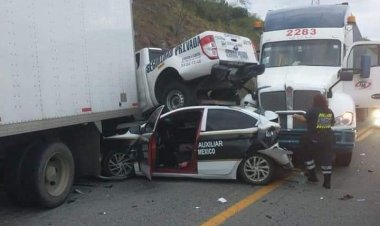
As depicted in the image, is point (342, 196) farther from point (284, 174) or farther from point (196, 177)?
point (196, 177)

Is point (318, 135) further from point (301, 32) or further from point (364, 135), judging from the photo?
point (364, 135)

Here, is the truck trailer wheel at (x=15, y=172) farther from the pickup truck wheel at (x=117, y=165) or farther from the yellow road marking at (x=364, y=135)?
the yellow road marking at (x=364, y=135)

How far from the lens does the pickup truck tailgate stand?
395 inches

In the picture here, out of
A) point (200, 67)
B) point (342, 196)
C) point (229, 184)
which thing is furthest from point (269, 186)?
point (200, 67)

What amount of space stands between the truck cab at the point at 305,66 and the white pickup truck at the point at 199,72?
677 millimetres

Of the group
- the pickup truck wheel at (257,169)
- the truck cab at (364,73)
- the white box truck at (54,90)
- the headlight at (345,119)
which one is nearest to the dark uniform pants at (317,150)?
the pickup truck wheel at (257,169)

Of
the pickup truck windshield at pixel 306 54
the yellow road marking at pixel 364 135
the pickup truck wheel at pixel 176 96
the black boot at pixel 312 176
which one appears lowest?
the yellow road marking at pixel 364 135

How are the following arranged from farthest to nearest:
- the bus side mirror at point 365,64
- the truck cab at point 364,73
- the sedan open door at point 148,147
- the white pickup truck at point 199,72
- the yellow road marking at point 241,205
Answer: the truck cab at point 364,73 → the bus side mirror at point 365,64 → the white pickup truck at point 199,72 → the sedan open door at point 148,147 → the yellow road marking at point 241,205

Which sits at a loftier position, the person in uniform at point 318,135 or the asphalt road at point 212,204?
the person in uniform at point 318,135

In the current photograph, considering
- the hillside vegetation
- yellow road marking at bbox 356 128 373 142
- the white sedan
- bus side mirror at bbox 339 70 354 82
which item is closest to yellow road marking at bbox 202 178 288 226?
the white sedan

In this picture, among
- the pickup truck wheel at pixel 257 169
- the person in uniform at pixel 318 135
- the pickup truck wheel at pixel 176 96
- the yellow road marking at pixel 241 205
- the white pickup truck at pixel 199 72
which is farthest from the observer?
the pickup truck wheel at pixel 176 96

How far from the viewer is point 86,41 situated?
827cm

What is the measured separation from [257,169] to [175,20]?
60.1 feet

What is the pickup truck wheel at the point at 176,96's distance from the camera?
10.5 meters
